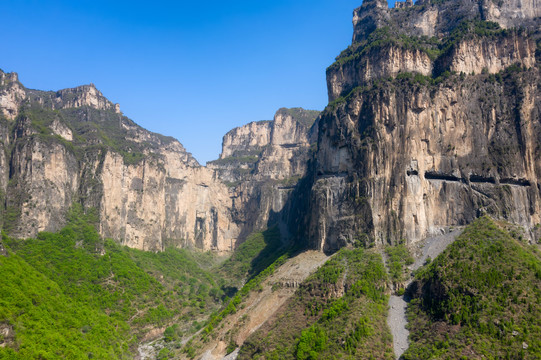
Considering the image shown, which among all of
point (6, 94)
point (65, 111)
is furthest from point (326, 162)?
point (65, 111)

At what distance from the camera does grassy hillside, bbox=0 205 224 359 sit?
186ft

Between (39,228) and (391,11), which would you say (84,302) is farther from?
(391,11)

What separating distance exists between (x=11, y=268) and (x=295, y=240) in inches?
2391

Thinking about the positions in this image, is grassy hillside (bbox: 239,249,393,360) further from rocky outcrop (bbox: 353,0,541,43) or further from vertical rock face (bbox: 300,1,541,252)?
rocky outcrop (bbox: 353,0,541,43)

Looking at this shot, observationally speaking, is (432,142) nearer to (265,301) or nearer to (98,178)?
(265,301)

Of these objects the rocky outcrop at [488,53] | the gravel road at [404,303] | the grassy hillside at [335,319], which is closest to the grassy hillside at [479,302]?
the gravel road at [404,303]

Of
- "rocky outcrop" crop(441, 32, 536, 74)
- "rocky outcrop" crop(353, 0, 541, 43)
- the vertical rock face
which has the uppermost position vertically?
"rocky outcrop" crop(353, 0, 541, 43)

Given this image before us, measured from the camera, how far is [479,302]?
55594 millimetres

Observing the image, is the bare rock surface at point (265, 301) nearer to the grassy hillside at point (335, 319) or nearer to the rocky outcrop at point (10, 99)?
the grassy hillside at point (335, 319)

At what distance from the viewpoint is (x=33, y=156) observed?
94.8 metres

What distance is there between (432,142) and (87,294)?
71980 mm

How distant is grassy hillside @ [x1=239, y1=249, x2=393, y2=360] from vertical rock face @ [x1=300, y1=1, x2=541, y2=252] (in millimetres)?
10867

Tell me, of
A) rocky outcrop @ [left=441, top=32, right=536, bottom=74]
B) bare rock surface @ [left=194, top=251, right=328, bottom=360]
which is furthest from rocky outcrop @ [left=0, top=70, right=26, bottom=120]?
rocky outcrop @ [left=441, top=32, right=536, bottom=74]

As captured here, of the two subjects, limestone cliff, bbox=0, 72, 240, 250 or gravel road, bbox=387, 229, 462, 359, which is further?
limestone cliff, bbox=0, 72, 240, 250
